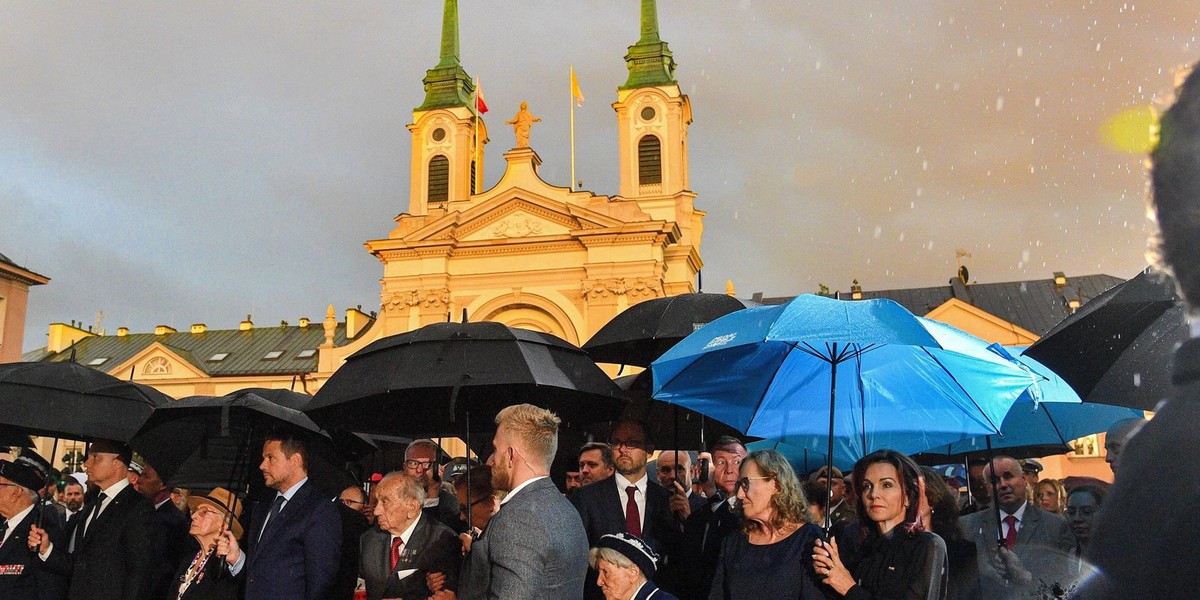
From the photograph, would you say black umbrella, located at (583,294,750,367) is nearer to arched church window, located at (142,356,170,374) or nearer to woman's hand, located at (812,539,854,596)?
woman's hand, located at (812,539,854,596)

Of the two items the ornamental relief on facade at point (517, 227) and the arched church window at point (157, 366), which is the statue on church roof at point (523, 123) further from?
the arched church window at point (157, 366)

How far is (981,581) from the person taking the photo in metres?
5.12

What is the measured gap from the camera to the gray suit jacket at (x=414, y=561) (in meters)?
5.14

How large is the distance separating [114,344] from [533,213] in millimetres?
35245

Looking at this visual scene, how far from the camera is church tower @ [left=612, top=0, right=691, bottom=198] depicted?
44.2 m

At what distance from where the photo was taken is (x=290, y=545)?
17.3 feet

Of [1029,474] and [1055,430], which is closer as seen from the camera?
[1055,430]

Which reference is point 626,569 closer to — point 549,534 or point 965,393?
point 549,534

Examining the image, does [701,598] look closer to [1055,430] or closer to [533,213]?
[1055,430]

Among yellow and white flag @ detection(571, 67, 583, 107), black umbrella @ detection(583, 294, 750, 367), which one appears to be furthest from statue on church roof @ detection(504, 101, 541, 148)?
black umbrella @ detection(583, 294, 750, 367)

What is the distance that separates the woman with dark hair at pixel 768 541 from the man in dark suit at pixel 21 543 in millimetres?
4607

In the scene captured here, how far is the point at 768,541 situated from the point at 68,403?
19.0ft

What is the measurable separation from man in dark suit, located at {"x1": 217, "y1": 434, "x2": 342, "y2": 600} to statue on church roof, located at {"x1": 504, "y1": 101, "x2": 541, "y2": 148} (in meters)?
39.2

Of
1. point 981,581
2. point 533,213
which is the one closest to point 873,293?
point 533,213
